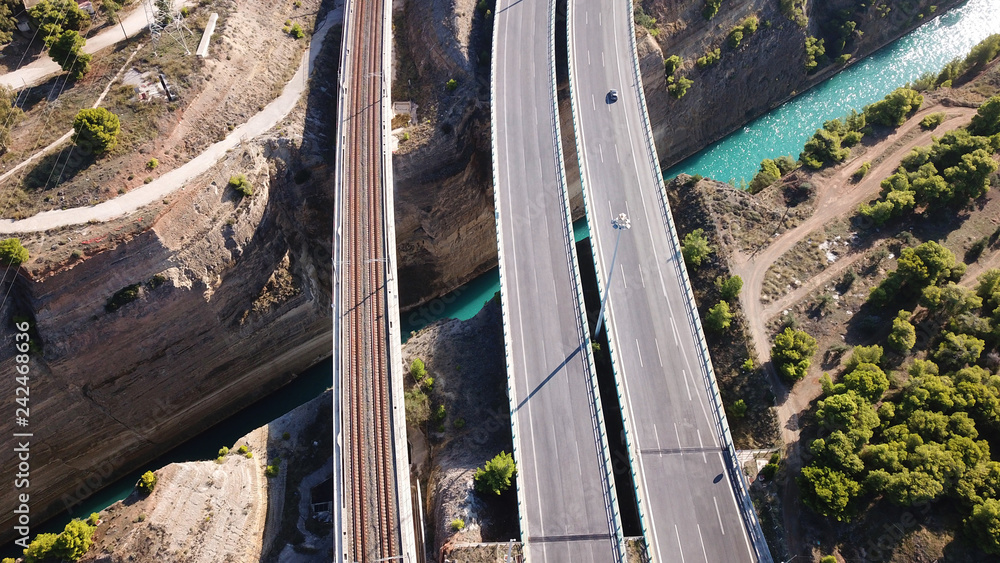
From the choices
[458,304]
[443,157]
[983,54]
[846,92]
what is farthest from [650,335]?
[983,54]

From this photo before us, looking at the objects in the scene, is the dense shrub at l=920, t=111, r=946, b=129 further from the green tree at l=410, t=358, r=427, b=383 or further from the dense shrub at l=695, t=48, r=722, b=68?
the green tree at l=410, t=358, r=427, b=383

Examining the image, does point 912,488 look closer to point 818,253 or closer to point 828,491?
point 828,491

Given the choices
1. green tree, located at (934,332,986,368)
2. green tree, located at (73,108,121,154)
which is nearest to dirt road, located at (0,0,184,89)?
green tree, located at (73,108,121,154)

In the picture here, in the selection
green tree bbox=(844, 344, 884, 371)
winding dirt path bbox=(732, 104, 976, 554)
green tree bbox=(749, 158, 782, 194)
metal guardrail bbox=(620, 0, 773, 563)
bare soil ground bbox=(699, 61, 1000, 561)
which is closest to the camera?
metal guardrail bbox=(620, 0, 773, 563)

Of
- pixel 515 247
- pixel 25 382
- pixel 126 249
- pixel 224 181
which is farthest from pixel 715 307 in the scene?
pixel 25 382

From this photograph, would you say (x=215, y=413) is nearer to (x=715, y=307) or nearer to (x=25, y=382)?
(x=25, y=382)
